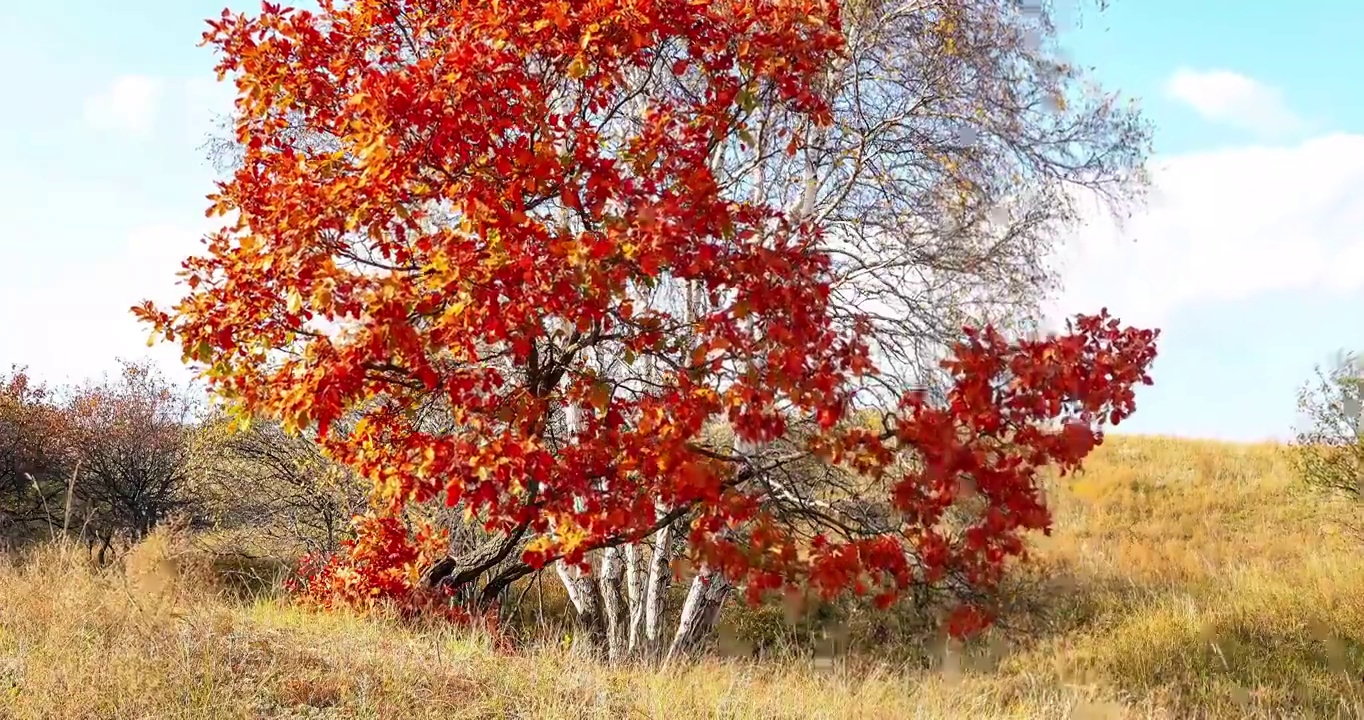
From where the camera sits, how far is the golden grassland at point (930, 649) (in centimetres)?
615

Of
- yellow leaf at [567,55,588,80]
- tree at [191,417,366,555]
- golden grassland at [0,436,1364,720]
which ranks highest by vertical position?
yellow leaf at [567,55,588,80]

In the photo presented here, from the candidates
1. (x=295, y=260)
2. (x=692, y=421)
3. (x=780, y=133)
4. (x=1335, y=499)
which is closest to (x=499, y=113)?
(x=295, y=260)

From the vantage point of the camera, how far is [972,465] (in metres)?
6.25

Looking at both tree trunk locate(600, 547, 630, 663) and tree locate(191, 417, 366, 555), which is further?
tree locate(191, 417, 366, 555)

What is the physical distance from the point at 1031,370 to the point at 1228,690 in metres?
8.38

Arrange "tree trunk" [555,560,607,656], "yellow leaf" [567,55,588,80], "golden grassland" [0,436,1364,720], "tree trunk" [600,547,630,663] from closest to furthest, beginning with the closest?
"golden grassland" [0,436,1364,720] → "yellow leaf" [567,55,588,80] → "tree trunk" [600,547,630,663] → "tree trunk" [555,560,607,656]

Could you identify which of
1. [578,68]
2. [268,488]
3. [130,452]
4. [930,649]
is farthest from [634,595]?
[130,452]

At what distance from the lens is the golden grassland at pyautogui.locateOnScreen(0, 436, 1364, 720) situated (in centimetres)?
615

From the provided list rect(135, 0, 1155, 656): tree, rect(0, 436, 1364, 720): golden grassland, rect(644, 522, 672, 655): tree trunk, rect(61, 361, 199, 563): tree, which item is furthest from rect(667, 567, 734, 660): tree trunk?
rect(61, 361, 199, 563): tree

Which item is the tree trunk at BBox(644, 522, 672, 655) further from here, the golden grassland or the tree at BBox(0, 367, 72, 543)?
the tree at BBox(0, 367, 72, 543)

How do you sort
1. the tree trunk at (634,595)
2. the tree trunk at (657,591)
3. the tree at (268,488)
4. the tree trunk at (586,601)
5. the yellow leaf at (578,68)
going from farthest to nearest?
the tree at (268,488) → the tree trunk at (586,601) → the tree trunk at (634,595) → the tree trunk at (657,591) → the yellow leaf at (578,68)

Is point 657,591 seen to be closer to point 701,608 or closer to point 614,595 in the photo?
point 701,608

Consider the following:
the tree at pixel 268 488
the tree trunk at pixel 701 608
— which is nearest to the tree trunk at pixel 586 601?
the tree trunk at pixel 701 608

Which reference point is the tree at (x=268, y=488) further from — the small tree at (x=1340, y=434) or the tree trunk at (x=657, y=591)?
the small tree at (x=1340, y=434)
